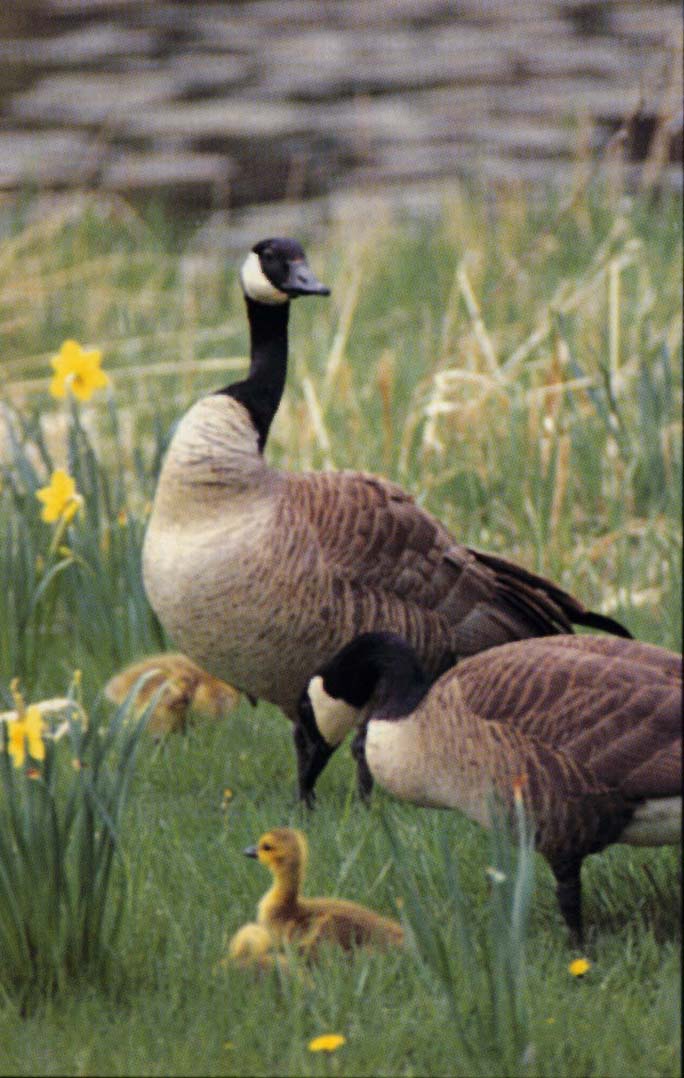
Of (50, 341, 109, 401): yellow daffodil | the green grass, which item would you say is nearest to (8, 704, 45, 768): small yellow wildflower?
the green grass

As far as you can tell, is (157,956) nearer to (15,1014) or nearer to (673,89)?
(15,1014)

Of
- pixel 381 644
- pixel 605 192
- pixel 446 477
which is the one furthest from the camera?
pixel 605 192

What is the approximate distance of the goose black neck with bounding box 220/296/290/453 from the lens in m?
5.08

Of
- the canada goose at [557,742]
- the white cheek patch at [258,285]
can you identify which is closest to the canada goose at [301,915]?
the canada goose at [557,742]

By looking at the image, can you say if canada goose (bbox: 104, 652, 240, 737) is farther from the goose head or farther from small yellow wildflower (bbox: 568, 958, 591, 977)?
small yellow wildflower (bbox: 568, 958, 591, 977)

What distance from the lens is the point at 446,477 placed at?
6.44 meters

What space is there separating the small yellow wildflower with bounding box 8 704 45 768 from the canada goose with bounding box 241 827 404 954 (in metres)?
0.58

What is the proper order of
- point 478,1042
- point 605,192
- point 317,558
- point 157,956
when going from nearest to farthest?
point 478,1042
point 157,956
point 317,558
point 605,192

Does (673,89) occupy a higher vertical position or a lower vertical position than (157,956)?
higher

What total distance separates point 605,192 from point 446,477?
157 inches

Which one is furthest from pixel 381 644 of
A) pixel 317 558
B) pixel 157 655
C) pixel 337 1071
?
pixel 157 655

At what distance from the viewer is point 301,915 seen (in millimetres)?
3744

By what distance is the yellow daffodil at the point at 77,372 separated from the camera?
15.4 ft

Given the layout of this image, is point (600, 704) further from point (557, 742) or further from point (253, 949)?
point (253, 949)
